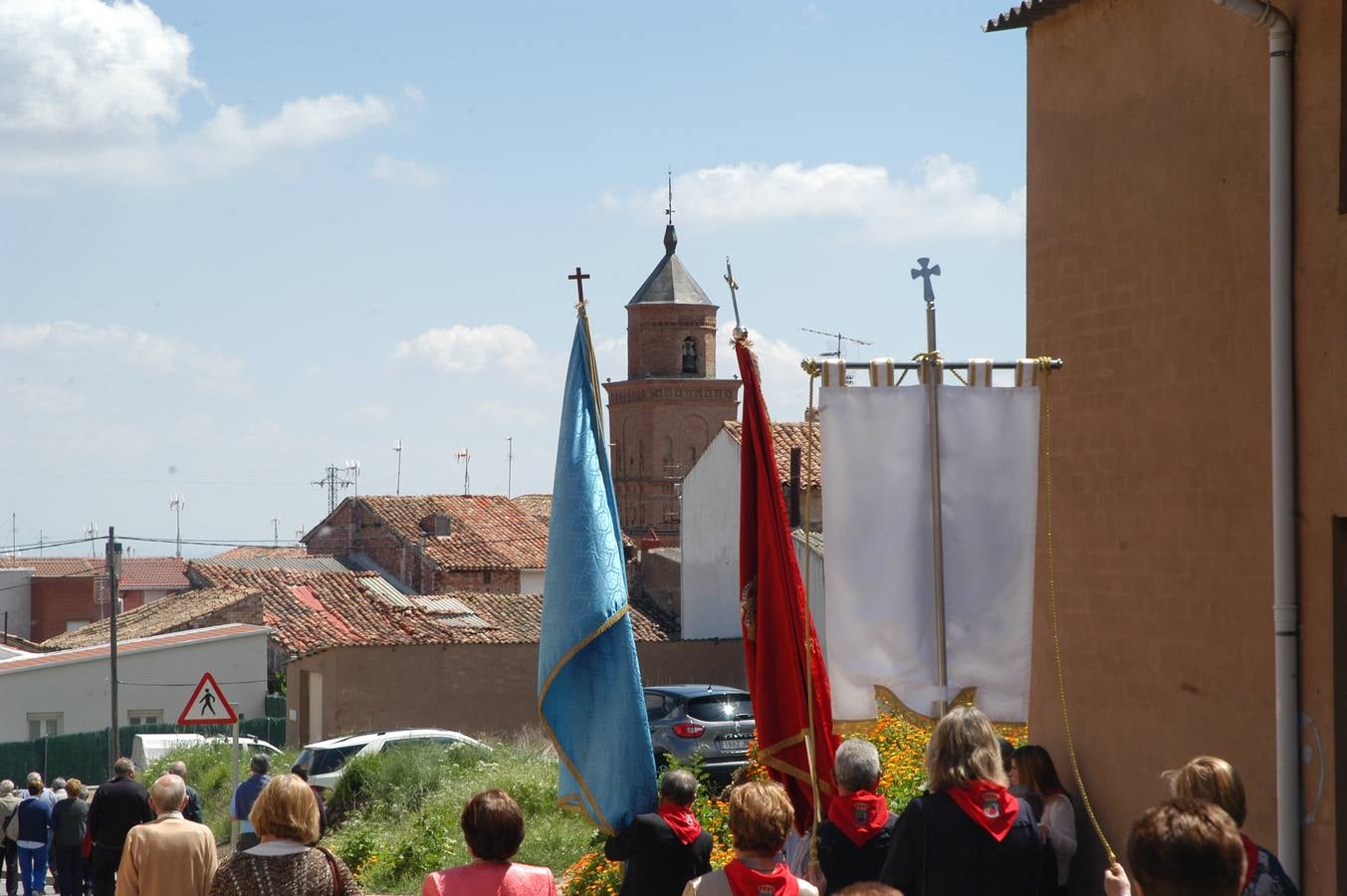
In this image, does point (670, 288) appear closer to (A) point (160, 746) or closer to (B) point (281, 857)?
(A) point (160, 746)

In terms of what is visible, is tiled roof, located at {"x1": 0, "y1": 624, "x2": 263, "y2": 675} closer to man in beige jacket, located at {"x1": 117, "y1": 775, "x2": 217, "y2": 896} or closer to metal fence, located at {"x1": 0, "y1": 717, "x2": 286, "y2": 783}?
metal fence, located at {"x1": 0, "y1": 717, "x2": 286, "y2": 783}

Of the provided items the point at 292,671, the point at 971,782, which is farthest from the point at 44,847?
the point at 292,671

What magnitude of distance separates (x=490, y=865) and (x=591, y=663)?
2343 mm

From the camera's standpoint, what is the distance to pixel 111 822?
484 inches

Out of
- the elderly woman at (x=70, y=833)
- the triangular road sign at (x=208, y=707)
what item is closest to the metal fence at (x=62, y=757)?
the triangular road sign at (x=208, y=707)

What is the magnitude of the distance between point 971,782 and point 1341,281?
346 centimetres

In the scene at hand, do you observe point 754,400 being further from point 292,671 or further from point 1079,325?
point 292,671

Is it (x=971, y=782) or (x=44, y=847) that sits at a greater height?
Answer: (x=971, y=782)

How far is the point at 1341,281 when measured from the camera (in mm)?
7410

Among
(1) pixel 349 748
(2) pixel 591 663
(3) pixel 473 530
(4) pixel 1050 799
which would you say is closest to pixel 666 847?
(2) pixel 591 663

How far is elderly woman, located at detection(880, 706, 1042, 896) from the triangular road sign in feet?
44.9

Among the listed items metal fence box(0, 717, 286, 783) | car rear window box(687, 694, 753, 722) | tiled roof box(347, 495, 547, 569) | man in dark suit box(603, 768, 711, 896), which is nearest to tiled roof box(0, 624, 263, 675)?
metal fence box(0, 717, 286, 783)

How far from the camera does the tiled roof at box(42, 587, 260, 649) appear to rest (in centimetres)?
4375

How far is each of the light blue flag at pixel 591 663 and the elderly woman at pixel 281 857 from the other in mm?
2117
